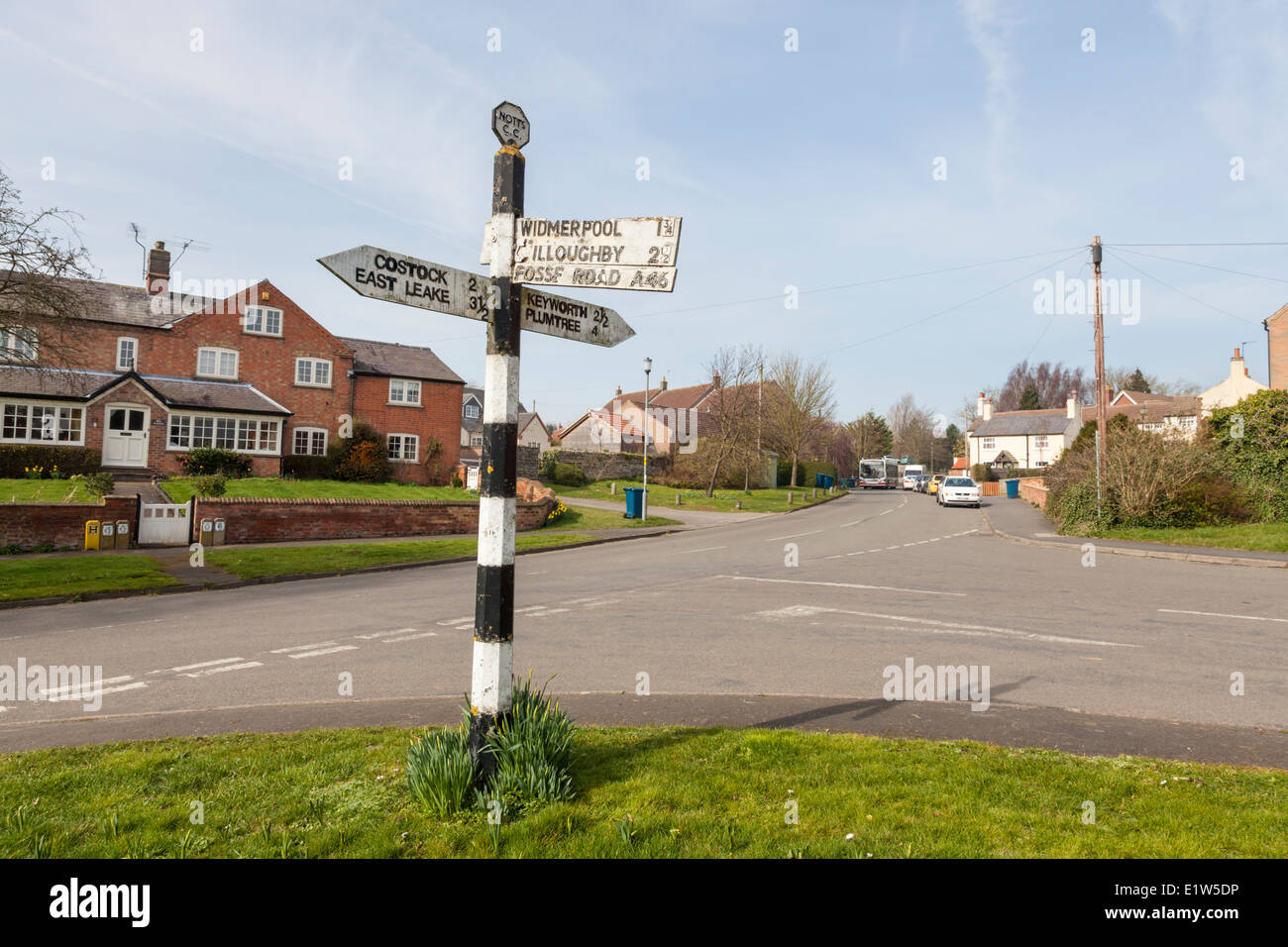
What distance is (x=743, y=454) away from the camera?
46.2 metres

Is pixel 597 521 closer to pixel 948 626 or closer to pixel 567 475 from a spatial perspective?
pixel 567 475

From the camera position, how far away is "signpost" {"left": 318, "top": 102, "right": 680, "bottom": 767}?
3.87 meters

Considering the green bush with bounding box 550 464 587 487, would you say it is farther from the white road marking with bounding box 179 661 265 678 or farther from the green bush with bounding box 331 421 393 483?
the white road marking with bounding box 179 661 265 678

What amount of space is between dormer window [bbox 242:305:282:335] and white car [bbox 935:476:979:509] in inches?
1380

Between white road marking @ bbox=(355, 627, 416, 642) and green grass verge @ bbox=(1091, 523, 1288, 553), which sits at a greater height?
green grass verge @ bbox=(1091, 523, 1288, 553)

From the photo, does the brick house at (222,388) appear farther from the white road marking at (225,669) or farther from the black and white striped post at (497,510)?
the black and white striped post at (497,510)

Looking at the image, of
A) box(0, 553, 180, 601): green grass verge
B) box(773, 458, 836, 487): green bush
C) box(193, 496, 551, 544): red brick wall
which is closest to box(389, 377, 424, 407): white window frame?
box(193, 496, 551, 544): red brick wall

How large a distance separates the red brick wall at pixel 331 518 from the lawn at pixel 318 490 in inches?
84.9

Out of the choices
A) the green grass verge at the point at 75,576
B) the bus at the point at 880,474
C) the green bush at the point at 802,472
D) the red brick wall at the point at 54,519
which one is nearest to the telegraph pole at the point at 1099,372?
the green grass verge at the point at 75,576

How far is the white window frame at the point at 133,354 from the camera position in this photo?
31.3 m

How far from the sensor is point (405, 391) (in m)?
37.8
